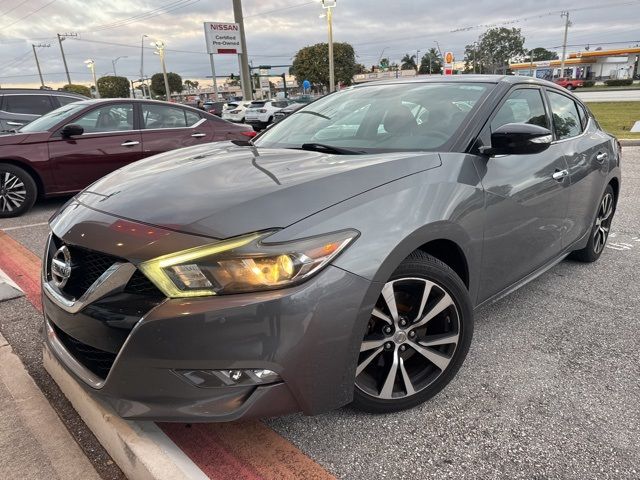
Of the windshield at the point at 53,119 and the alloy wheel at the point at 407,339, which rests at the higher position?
the windshield at the point at 53,119

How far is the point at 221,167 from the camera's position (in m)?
2.38

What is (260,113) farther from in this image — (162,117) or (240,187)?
(240,187)

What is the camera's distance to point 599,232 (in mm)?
4215

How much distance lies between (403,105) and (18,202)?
18.4ft

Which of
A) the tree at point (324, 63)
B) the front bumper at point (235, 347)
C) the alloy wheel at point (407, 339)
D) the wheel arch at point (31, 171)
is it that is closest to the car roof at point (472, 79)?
the alloy wheel at point (407, 339)

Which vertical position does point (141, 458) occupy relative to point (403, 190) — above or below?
below

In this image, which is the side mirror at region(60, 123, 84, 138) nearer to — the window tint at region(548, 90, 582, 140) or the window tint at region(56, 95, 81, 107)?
the window tint at region(56, 95, 81, 107)

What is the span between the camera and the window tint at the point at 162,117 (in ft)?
23.3

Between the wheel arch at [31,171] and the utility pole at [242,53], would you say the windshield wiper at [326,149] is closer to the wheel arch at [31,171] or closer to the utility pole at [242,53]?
the wheel arch at [31,171]

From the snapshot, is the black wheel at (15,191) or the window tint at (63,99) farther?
the window tint at (63,99)

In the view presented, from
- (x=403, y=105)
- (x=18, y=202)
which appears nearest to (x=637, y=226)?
(x=403, y=105)

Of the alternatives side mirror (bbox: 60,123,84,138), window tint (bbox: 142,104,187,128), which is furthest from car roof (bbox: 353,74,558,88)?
window tint (bbox: 142,104,187,128)

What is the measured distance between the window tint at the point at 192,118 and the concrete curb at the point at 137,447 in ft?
19.3

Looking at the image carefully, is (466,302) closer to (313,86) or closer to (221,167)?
(221,167)
